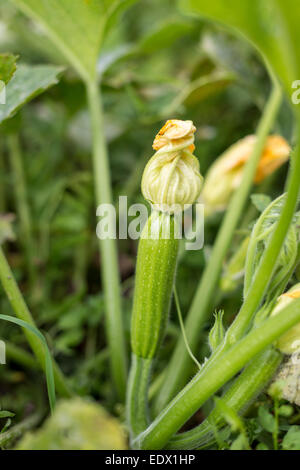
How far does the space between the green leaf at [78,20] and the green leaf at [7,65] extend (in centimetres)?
37

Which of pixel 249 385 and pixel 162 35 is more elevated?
pixel 162 35

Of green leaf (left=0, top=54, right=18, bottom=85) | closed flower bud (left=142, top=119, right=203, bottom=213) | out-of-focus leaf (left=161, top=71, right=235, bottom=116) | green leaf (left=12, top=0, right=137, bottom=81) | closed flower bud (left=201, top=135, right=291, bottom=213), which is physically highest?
green leaf (left=12, top=0, right=137, bottom=81)

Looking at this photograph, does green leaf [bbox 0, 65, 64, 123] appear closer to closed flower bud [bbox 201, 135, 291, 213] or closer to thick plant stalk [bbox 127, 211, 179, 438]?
thick plant stalk [bbox 127, 211, 179, 438]

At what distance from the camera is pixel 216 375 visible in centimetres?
56

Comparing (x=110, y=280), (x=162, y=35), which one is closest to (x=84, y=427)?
(x=110, y=280)

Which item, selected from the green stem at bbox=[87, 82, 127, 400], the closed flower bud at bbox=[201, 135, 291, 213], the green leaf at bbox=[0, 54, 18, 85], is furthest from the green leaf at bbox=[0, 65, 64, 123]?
the closed flower bud at bbox=[201, 135, 291, 213]

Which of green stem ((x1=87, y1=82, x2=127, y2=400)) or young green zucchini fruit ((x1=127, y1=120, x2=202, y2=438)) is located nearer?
young green zucchini fruit ((x1=127, y1=120, x2=202, y2=438))

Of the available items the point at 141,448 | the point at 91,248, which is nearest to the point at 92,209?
the point at 91,248

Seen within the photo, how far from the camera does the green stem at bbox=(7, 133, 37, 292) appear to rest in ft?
3.93

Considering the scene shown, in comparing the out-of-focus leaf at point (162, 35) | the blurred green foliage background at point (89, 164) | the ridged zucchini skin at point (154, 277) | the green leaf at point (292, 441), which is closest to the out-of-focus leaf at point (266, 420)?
the green leaf at point (292, 441)

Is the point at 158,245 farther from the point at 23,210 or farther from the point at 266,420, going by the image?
the point at 23,210

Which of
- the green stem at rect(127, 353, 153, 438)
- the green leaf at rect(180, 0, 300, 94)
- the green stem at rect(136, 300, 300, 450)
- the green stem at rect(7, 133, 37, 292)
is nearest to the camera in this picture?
the green leaf at rect(180, 0, 300, 94)

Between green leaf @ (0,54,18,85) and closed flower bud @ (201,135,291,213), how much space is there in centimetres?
53

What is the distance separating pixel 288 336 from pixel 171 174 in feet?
0.82
